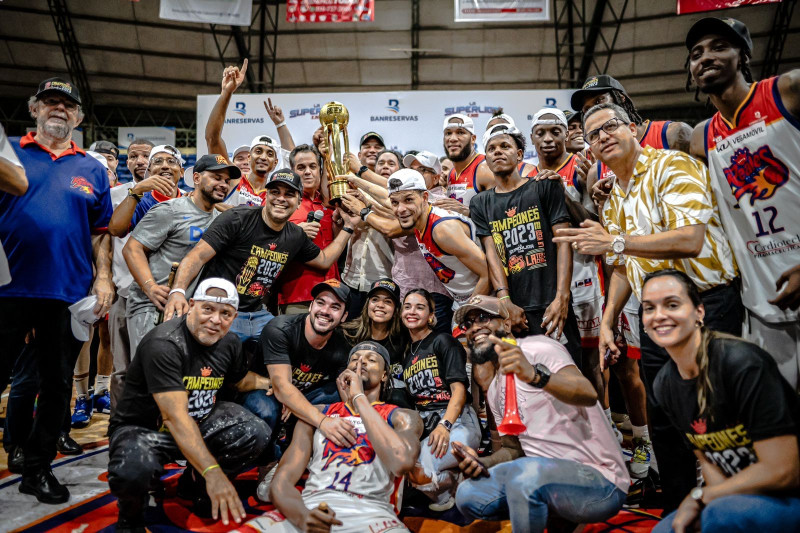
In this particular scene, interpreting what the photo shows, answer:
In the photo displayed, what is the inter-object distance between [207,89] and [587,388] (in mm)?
14679

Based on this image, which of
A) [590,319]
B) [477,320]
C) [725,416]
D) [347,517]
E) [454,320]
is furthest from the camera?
[590,319]

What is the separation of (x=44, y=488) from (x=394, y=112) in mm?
8157

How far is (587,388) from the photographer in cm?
277

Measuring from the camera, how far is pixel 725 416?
215 cm

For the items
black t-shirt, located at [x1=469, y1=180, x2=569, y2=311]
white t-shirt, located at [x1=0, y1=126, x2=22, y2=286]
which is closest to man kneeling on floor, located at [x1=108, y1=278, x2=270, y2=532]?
white t-shirt, located at [x1=0, y1=126, x2=22, y2=286]

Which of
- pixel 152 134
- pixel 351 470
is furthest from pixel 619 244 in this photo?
pixel 152 134

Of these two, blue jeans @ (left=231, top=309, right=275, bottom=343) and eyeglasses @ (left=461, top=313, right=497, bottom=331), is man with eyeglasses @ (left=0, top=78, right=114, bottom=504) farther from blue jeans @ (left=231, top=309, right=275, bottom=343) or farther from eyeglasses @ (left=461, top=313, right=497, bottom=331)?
eyeglasses @ (left=461, top=313, right=497, bottom=331)

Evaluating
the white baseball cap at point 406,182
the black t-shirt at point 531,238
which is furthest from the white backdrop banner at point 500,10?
the black t-shirt at point 531,238

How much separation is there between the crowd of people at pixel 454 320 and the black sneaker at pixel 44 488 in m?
0.01

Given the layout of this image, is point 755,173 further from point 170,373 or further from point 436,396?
point 170,373

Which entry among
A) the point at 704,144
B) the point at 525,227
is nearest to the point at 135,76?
the point at 525,227

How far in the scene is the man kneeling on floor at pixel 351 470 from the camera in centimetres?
293

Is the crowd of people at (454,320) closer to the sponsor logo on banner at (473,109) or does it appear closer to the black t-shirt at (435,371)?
the black t-shirt at (435,371)

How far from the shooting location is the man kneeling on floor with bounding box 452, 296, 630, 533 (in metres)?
2.65
